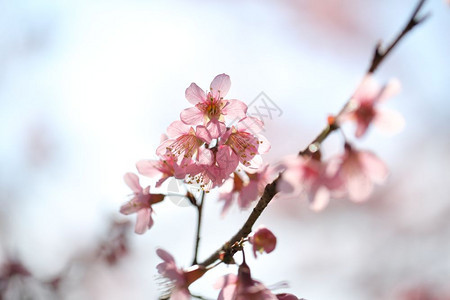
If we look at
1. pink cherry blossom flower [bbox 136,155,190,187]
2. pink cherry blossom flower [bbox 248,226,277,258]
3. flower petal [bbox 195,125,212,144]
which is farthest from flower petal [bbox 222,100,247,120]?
pink cherry blossom flower [bbox 248,226,277,258]

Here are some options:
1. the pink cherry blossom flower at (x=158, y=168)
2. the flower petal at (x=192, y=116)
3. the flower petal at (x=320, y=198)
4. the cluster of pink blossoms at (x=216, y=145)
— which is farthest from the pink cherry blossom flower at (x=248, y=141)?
the flower petal at (x=320, y=198)

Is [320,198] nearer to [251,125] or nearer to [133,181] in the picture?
[251,125]

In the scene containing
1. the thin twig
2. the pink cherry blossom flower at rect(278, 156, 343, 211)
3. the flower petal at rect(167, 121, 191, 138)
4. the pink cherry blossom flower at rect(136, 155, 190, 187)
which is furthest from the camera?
the pink cherry blossom flower at rect(136, 155, 190, 187)

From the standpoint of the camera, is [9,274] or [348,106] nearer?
[348,106]

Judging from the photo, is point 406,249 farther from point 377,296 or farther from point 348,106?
point 348,106

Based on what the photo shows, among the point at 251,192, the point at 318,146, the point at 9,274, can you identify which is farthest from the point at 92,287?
the point at 318,146

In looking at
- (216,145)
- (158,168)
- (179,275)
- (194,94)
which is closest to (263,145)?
(216,145)

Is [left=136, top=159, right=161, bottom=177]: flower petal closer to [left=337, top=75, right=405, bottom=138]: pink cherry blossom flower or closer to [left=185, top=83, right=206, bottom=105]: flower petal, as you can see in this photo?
[left=185, top=83, right=206, bottom=105]: flower petal

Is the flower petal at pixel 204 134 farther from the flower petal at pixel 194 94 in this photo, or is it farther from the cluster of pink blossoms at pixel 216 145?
the flower petal at pixel 194 94
